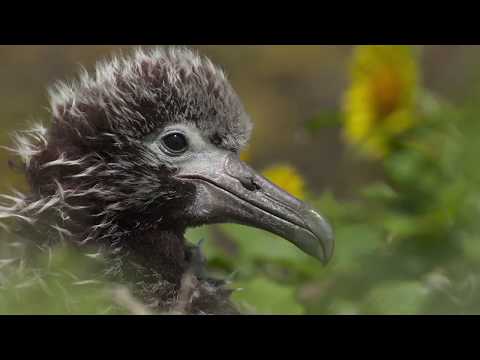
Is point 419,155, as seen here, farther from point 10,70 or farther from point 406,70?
point 10,70

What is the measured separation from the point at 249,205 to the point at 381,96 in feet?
7.00

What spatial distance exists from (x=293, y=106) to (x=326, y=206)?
475cm

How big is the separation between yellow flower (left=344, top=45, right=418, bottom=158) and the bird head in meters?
1.86

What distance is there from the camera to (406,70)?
5.34m

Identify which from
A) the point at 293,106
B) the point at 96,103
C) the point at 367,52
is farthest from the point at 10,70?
the point at 96,103

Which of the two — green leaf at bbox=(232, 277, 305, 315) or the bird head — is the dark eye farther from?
green leaf at bbox=(232, 277, 305, 315)

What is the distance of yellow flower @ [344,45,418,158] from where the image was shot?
533cm

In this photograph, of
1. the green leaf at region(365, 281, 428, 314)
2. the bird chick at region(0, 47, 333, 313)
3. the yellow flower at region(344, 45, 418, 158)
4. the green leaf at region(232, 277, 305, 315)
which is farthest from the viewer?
the yellow flower at region(344, 45, 418, 158)

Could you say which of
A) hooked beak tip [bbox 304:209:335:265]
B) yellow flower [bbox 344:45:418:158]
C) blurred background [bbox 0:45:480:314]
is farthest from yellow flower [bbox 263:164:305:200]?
hooked beak tip [bbox 304:209:335:265]

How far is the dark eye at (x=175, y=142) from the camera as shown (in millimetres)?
3582

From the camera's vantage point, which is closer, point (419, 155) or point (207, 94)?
point (207, 94)

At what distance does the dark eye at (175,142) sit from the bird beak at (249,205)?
0.25 ft

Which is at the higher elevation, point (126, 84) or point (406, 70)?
point (406, 70)

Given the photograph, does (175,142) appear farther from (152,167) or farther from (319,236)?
(319,236)
